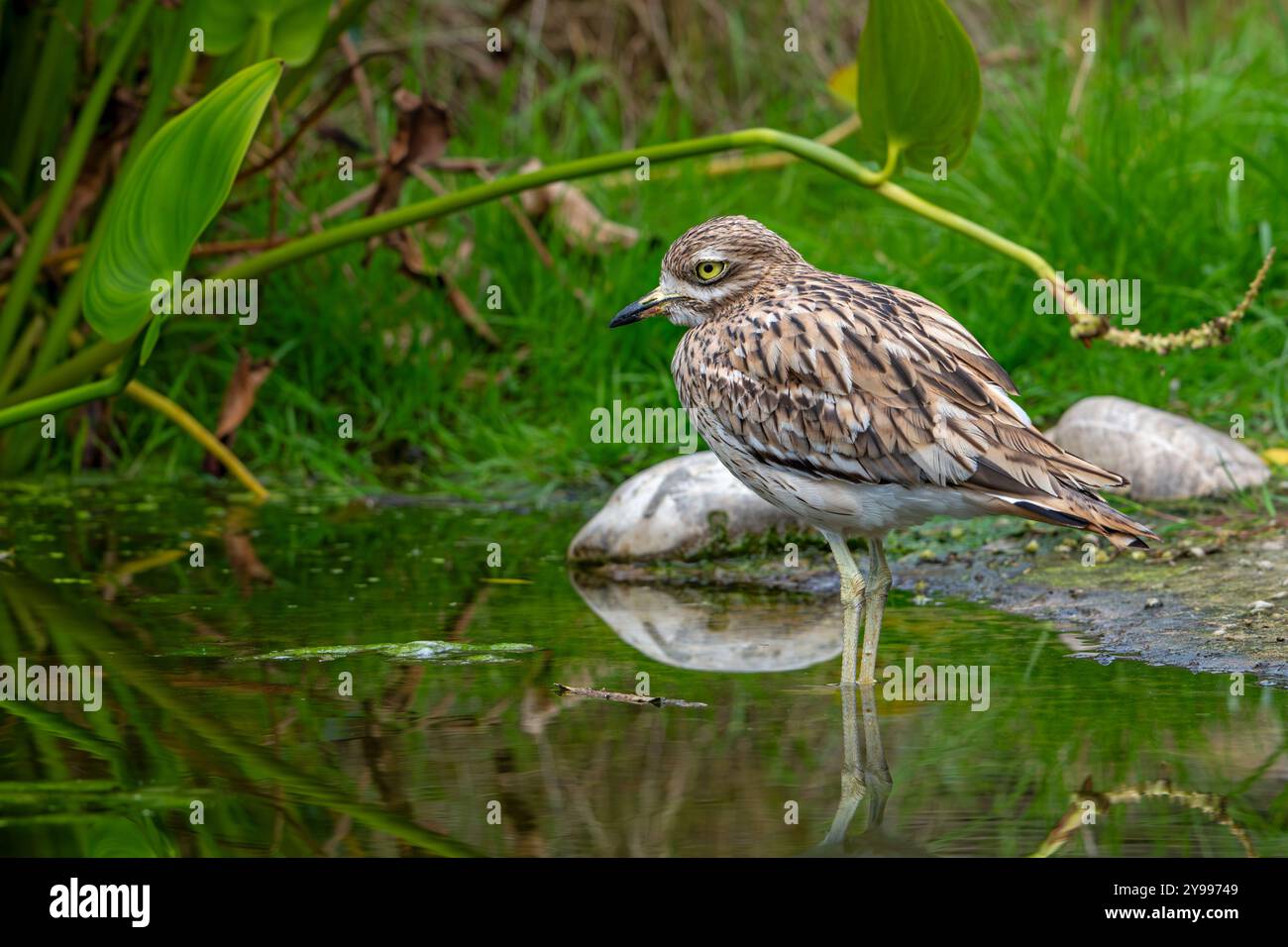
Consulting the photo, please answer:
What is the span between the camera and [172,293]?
516 cm

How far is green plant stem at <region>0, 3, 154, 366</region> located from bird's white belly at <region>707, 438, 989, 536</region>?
3.17m

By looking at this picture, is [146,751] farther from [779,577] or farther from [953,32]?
[953,32]

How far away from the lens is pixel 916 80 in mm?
5656

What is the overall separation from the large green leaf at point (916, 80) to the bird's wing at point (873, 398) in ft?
2.71

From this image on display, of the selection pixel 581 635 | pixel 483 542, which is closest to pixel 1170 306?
pixel 483 542

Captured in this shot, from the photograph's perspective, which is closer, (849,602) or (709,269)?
(849,602)

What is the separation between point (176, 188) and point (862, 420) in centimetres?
208

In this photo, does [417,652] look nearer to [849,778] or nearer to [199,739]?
[199,739]

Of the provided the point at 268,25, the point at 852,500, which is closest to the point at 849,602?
the point at 852,500

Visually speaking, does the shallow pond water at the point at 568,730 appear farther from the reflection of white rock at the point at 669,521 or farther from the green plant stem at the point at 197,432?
the green plant stem at the point at 197,432

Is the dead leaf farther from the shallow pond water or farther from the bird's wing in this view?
the bird's wing

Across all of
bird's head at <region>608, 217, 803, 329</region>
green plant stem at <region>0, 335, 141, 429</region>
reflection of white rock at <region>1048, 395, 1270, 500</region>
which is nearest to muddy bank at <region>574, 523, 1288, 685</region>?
reflection of white rock at <region>1048, 395, 1270, 500</region>

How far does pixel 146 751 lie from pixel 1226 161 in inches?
257

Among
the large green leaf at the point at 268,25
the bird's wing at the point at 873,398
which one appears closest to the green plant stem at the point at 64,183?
the large green leaf at the point at 268,25
